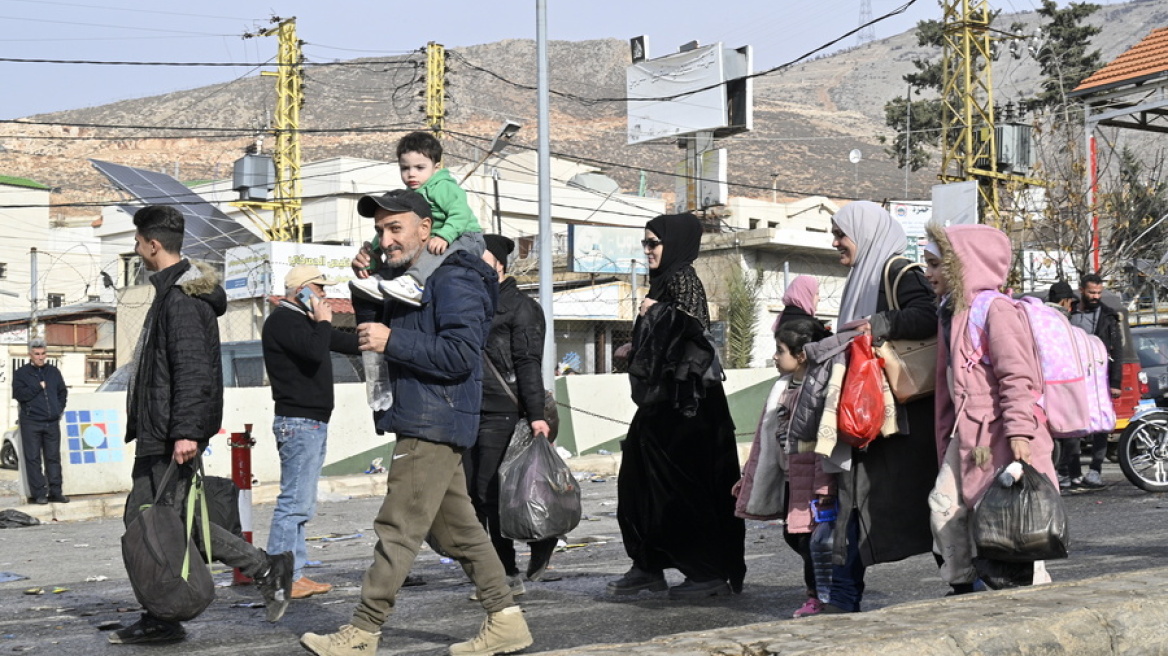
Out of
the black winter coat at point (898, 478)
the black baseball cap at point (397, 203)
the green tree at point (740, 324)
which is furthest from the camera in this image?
the green tree at point (740, 324)

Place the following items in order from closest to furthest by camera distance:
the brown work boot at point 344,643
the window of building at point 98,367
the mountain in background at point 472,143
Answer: the brown work boot at point 344,643 < the window of building at point 98,367 < the mountain in background at point 472,143

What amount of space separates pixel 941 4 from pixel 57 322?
31.9 m

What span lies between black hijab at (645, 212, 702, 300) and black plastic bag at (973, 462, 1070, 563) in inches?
86.0

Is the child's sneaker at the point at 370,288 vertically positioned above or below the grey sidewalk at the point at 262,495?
above

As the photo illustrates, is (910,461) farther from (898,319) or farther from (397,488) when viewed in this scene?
(397,488)

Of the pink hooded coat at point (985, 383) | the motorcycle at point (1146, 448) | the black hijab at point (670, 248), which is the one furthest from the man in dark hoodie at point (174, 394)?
the motorcycle at point (1146, 448)

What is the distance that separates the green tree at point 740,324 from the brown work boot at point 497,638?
102 feet

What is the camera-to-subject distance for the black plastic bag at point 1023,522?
5164 millimetres

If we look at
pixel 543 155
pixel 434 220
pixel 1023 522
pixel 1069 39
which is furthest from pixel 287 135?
pixel 1023 522

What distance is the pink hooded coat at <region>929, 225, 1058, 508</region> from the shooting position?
536cm

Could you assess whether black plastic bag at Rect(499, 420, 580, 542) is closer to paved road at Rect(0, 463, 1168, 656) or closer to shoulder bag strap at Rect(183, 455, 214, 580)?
paved road at Rect(0, 463, 1168, 656)

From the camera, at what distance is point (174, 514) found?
5.87 metres

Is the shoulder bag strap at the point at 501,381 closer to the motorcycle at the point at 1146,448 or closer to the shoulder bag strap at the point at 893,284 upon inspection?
the shoulder bag strap at the point at 893,284

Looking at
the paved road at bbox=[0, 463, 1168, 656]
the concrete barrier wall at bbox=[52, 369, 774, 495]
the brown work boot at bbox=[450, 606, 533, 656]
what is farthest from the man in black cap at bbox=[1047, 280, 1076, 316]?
the brown work boot at bbox=[450, 606, 533, 656]
